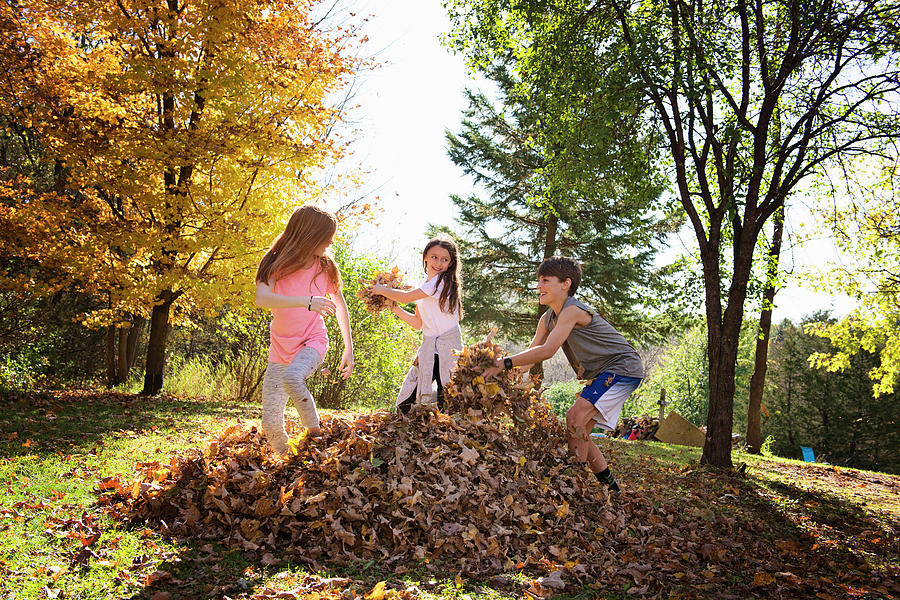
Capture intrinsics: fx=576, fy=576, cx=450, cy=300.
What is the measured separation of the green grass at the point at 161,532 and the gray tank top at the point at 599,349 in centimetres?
159

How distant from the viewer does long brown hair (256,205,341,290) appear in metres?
4.12

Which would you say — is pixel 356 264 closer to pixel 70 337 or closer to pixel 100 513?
pixel 70 337

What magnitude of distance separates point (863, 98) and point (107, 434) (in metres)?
10.2

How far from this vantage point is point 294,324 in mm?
4125

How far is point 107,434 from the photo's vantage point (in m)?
5.96

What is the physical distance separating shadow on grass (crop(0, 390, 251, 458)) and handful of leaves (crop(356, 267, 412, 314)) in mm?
2857

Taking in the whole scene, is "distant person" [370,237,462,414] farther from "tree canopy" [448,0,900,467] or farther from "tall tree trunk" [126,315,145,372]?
"tall tree trunk" [126,315,145,372]

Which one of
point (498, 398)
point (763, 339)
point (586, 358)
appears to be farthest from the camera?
point (763, 339)

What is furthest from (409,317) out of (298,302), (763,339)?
(763,339)

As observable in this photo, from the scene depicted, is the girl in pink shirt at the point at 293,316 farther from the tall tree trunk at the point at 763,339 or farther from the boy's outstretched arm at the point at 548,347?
the tall tree trunk at the point at 763,339

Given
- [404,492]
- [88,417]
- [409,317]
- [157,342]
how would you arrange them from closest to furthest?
[404,492] → [409,317] → [88,417] → [157,342]

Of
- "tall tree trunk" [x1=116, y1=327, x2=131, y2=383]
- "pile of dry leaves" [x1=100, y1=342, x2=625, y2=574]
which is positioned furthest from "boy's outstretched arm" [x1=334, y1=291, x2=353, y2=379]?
"tall tree trunk" [x1=116, y1=327, x2=131, y2=383]

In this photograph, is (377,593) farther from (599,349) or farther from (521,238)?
(521,238)

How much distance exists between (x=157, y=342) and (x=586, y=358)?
7.76 meters
